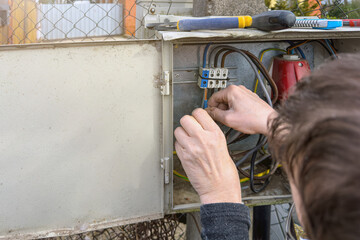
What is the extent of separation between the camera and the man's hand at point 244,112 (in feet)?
2.73

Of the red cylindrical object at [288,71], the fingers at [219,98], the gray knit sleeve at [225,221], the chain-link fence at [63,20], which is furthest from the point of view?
the chain-link fence at [63,20]

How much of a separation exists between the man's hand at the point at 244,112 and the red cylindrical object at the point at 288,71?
0.20 m

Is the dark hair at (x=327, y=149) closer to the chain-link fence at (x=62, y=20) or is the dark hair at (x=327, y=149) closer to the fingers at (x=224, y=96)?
the fingers at (x=224, y=96)

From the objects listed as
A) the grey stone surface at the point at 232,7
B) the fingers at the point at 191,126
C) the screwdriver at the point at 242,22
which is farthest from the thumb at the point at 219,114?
the grey stone surface at the point at 232,7

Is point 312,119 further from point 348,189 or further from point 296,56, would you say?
point 296,56

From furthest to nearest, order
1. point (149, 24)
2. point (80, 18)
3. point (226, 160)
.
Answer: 1. point (80, 18)
2. point (149, 24)
3. point (226, 160)

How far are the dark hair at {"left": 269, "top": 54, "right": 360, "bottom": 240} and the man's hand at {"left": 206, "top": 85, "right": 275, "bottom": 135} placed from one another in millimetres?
367

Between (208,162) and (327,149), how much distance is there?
16.0 inches

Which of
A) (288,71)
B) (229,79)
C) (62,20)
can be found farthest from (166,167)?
(62,20)

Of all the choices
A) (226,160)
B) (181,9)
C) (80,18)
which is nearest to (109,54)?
(226,160)

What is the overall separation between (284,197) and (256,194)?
0.28 feet

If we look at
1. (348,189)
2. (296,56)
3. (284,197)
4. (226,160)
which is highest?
(296,56)

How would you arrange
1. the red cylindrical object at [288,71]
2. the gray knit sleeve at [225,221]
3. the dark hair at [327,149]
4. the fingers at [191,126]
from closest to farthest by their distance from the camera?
the dark hair at [327,149], the gray knit sleeve at [225,221], the fingers at [191,126], the red cylindrical object at [288,71]

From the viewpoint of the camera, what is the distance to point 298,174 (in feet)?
1.39
